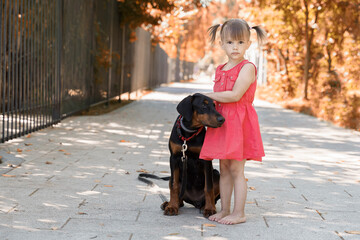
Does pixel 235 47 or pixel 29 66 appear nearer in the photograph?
pixel 235 47

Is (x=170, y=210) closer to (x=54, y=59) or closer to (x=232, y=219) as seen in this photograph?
(x=232, y=219)

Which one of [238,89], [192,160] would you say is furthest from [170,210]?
[238,89]

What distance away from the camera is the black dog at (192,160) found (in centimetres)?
393

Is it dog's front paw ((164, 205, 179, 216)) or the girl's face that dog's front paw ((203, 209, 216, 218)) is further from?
the girl's face

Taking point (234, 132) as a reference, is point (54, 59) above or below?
above

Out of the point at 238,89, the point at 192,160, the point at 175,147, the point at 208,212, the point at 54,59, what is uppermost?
the point at 54,59

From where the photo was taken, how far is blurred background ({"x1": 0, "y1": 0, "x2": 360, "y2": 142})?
811 centimetres

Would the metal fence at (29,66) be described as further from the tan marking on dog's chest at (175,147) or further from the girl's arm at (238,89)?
the girl's arm at (238,89)

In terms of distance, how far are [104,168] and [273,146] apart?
3450 mm

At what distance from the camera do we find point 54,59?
379 inches

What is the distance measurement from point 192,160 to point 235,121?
1.65 ft

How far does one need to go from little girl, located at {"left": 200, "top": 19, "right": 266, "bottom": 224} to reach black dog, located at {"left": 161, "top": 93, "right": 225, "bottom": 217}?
0.36ft

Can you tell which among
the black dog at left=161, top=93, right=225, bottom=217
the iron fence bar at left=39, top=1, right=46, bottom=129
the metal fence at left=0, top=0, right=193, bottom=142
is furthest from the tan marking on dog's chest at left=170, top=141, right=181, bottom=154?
the iron fence bar at left=39, top=1, right=46, bottom=129

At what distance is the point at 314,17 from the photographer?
16641 mm
